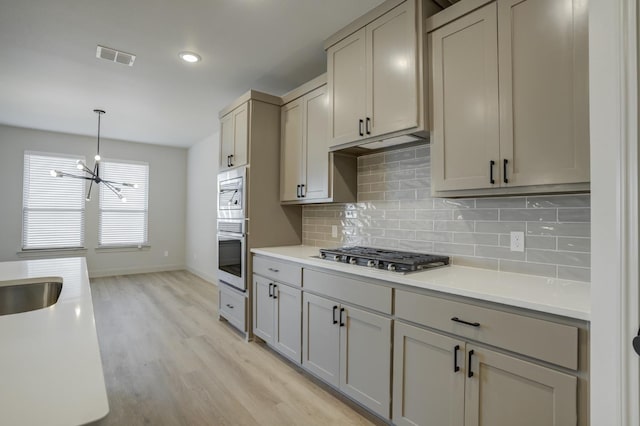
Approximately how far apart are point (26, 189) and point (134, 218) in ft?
5.63

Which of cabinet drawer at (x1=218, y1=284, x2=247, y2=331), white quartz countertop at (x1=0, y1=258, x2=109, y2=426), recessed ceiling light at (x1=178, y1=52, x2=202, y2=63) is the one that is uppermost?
recessed ceiling light at (x1=178, y1=52, x2=202, y2=63)

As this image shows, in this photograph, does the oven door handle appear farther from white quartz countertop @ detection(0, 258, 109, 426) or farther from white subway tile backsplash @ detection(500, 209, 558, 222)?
white subway tile backsplash @ detection(500, 209, 558, 222)

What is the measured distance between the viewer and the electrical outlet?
192cm

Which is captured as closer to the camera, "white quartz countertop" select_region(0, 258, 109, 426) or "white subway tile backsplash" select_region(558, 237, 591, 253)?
"white quartz countertop" select_region(0, 258, 109, 426)

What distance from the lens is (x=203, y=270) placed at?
246 inches

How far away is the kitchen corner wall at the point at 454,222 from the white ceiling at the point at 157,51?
1.20 m

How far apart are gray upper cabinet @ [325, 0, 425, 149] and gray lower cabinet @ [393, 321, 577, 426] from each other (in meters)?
1.28

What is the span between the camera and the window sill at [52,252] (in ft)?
18.5

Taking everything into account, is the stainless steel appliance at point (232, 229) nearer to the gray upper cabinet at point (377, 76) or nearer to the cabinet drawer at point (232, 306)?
the cabinet drawer at point (232, 306)

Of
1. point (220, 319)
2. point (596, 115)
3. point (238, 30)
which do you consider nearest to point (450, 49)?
point (596, 115)

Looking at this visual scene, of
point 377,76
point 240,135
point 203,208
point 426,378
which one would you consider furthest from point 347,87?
point 203,208

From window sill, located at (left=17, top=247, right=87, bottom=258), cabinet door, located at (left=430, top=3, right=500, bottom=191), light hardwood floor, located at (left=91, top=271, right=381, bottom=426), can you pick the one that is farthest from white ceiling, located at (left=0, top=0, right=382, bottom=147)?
light hardwood floor, located at (left=91, top=271, right=381, bottom=426)

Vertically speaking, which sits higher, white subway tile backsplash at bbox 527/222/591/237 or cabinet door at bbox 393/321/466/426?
white subway tile backsplash at bbox 527/222/591/237

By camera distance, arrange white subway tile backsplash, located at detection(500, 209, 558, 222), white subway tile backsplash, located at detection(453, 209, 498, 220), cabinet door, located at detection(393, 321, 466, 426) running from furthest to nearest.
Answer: white subway tile backsplash, located at detection(453, 209, 498, 220)
white subway tile backsplash, located at detection(500, 209, 558, 222)
cabinet door, located at detection(393, 321, 466, 426)
